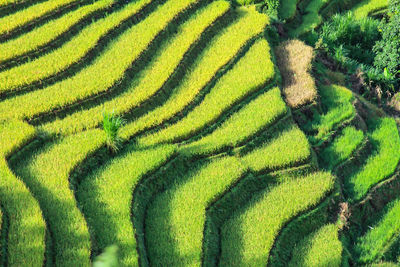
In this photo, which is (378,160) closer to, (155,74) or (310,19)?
(155,74)

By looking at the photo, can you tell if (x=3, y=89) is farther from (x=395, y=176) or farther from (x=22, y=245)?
(x=395, y=176)

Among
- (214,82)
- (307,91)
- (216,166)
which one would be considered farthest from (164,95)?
(307,91)

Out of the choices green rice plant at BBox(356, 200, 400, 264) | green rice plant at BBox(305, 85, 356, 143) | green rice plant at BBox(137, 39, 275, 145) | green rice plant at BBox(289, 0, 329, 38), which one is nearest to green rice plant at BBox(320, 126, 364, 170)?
green rice plant at BBox(305, 85, 356, 143)

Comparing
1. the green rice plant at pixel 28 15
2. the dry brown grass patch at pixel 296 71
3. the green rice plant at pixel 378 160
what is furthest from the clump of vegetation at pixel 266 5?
the green rice plant at pixel 28 15

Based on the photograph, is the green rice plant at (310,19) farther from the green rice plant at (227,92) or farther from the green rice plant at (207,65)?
the green rice plant at (227,92)

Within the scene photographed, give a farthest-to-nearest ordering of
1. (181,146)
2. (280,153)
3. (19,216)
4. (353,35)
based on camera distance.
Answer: (353,35)
(280,153)
(181,146)
(19,216)

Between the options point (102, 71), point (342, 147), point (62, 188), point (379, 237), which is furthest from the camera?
point (102, 71)

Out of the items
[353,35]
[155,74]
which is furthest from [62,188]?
[353,35]
